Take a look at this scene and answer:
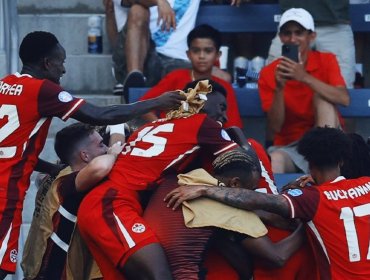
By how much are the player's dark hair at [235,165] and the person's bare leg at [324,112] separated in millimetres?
2389

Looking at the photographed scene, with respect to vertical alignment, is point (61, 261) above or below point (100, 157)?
below

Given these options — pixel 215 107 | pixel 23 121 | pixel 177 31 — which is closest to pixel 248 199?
pixel 215 107

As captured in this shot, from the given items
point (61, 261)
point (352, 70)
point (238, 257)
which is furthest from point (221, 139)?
point (352, 70)

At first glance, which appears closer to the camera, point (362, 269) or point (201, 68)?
point (362, 269)

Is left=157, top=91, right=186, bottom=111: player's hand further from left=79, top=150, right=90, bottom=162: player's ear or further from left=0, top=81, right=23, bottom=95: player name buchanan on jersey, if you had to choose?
left=0, top=81, right=23, bottom=95: player name buchanan on jersey

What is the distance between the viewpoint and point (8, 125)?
6.33 meters

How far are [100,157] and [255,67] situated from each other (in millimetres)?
3558

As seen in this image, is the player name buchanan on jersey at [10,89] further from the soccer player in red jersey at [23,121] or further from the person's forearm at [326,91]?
the person's forearm at [326,91]

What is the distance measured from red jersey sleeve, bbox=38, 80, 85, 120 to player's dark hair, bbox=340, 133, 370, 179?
145 cm

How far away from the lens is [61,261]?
6.38m

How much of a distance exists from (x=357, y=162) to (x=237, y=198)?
985 mm

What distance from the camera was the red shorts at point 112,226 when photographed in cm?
577

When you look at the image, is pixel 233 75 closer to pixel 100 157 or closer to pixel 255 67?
pixel 255 67

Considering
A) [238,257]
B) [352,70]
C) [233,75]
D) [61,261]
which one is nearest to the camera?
[238,257]
